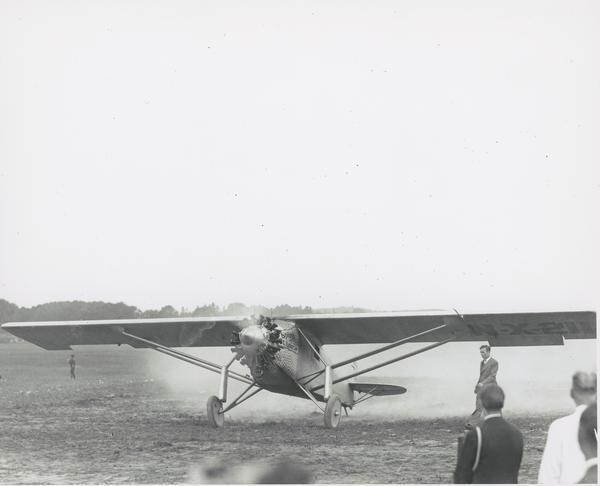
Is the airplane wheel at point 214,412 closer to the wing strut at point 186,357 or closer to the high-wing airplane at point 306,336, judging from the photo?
the high-wing airplane at point 306,336

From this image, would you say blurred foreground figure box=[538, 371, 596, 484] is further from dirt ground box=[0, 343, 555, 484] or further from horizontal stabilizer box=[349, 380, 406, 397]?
horizontal stabilizer box=[349, 380, 406, 397]

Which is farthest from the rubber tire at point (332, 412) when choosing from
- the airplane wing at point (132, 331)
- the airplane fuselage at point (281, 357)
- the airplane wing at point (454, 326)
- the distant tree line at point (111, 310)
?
the airplane wing at point (132, 331)

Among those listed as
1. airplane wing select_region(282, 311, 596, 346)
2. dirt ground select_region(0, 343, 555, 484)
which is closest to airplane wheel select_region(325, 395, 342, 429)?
dirt ground select_region(0, 343, 555, 484)

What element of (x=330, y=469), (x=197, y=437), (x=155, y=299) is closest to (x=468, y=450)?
(x=330, y=469)

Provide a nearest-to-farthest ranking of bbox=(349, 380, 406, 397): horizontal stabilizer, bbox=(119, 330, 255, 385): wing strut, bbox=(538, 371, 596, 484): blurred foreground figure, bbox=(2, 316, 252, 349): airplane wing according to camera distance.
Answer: bbox=(538, 371, 596, 484): blurred foreground figure, bbox=(119, 330, 255, 385): wing strut, bbox=(2, 316, 252, 349): airplane wing, bbox=(349, 380, 406, 397): horizontal stabilizer

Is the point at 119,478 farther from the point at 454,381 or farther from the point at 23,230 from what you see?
the point at 454,381

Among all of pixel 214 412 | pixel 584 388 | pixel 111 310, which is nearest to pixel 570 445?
pixel 584 388

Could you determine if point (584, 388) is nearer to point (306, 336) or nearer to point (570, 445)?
point (570, 445)
